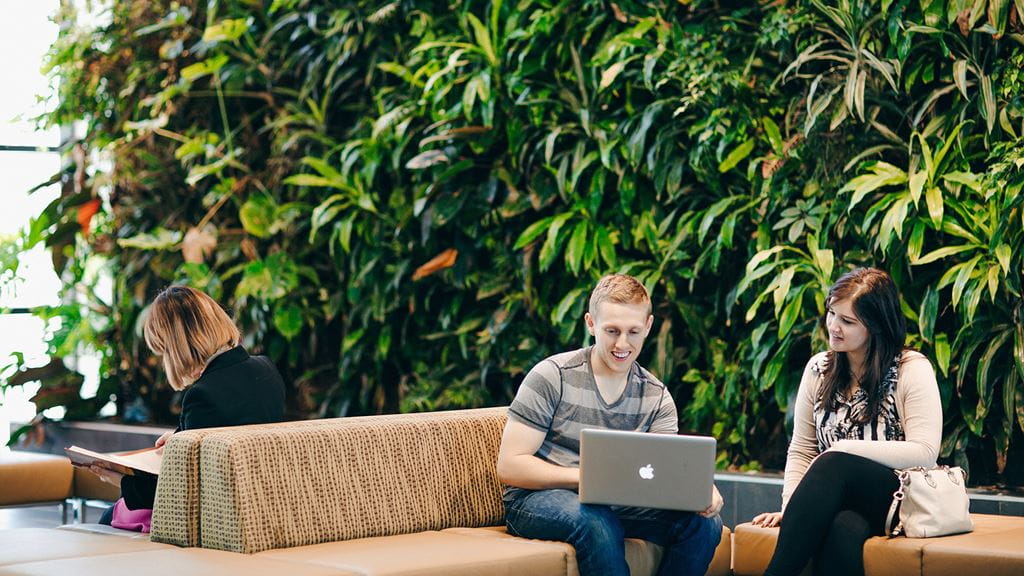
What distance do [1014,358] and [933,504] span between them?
39.4 inches

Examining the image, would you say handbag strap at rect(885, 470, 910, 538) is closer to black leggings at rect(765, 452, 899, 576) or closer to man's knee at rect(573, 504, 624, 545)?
black leggings at rect(765, 452, 899, 576)

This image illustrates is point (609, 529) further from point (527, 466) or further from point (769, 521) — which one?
point (769, 521)

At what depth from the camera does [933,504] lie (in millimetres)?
3314

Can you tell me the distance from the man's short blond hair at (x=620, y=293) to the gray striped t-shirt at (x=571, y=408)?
7.4 inches

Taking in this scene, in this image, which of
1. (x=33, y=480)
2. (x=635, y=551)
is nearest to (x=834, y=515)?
(x=635, y=551)

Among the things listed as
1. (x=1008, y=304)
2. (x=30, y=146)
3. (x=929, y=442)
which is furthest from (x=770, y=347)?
(x=30, y=146)

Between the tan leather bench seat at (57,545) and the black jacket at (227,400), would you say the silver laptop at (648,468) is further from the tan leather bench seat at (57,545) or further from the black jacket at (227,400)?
the tan leather bench seat at (57,545)

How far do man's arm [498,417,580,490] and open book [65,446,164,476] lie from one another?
3.04 feet

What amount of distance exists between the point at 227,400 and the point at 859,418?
180 cm

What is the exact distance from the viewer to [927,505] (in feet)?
10.9

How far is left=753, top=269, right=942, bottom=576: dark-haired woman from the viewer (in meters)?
3.30

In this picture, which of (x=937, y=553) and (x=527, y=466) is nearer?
(x=937, y=553)

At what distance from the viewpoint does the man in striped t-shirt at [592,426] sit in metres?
3.27

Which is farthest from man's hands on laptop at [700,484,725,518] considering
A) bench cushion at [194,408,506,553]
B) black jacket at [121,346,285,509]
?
black jacket at [121,346,285,509]
